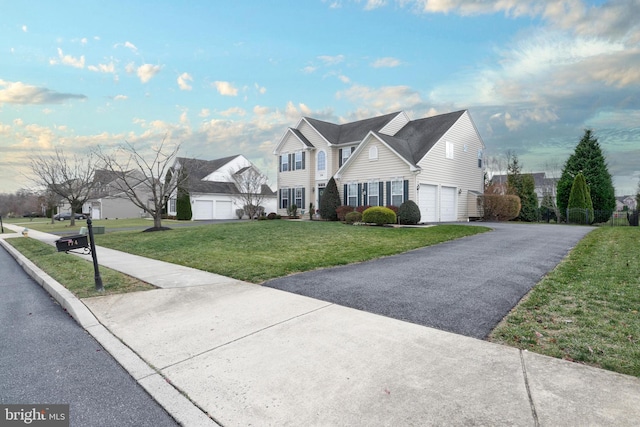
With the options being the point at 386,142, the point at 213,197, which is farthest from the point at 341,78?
the point at 213,197

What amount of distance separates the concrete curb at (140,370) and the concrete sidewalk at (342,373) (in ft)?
0.04

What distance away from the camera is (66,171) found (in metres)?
30.1

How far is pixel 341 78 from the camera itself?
721 inches

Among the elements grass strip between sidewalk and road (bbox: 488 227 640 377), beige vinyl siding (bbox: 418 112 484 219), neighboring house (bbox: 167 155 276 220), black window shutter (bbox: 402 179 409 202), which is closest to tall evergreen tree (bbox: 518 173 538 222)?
beige vinyl siding (bbox: 418 112 484 219)

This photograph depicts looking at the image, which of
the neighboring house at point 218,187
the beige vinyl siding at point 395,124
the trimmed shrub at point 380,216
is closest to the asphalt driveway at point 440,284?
the trimmed shrub at point 380,216

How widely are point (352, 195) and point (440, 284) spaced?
17.2 meters

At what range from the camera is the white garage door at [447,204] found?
2161 cm

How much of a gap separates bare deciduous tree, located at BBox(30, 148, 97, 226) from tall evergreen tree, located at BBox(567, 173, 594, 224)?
39.0m

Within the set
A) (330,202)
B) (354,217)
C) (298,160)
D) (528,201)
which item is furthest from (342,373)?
(528,201)

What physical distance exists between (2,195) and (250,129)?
71253mm

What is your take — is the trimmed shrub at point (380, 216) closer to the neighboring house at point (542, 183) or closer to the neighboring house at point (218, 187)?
the neighboring house at point (542, 183)

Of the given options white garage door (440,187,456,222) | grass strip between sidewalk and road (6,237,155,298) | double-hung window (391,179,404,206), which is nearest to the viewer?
grass strip between sidewalk and road (6,237,155,298)

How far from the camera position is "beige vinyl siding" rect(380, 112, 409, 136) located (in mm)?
24156

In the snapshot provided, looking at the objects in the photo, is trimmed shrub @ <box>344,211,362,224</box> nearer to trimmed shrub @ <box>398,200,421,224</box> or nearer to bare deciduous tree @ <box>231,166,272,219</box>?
trimmed shrub @ <box>398,200,421,224</box>
